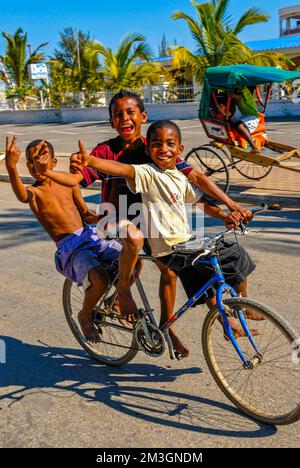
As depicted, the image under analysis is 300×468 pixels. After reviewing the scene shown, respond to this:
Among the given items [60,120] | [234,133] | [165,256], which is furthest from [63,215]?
[60,120]

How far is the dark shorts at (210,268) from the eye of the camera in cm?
325

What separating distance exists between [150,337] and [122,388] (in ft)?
1.38

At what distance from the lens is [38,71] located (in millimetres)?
35594

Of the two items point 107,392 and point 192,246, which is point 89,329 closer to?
point 107,392

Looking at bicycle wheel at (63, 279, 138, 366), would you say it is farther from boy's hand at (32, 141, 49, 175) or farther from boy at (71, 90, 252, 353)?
boy's hand at (32, 141, 49, 175)

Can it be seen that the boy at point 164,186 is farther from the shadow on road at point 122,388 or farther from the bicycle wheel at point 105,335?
the shadow on road at point 122,388

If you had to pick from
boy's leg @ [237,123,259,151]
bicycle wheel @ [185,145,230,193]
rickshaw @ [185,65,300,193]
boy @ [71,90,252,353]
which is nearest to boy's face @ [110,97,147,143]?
boy @ [71,90,252,353]

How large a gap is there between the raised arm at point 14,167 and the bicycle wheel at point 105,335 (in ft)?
2.42

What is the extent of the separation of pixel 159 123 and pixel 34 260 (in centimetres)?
349

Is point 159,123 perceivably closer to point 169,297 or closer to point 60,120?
point 169,297

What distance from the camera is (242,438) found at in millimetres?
2975

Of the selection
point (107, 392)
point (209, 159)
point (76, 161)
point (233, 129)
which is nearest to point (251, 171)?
point (209, 159)

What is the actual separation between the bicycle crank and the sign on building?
34086 millimetres

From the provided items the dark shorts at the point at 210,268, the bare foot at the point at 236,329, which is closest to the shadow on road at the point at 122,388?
the bare foot at the point at 236,329
